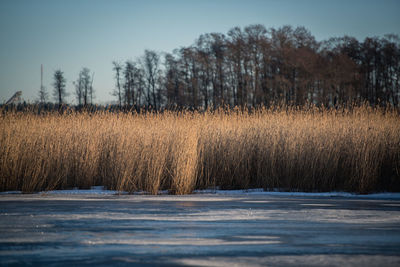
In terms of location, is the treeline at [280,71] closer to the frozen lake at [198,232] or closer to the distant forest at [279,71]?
the distant forest at [279,71]

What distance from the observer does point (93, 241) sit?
285 cm

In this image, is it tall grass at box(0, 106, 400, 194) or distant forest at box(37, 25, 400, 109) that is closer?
tall grass at box(0, 106, 400, 194)

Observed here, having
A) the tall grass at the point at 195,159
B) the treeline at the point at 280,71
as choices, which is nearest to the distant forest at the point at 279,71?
the treeline at the point at 280,71

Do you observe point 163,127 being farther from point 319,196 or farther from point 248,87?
point 248,87

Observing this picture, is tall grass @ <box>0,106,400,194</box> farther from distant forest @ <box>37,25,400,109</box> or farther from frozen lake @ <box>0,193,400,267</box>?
distant forest @ <box>37,25,400,109</box>

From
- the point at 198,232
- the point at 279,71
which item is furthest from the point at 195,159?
the point at 279,71

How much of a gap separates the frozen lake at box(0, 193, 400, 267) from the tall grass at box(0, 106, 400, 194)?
3.95 ft

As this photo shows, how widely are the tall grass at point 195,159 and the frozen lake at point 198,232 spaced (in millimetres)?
1205

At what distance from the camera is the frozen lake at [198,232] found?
2.50 metres

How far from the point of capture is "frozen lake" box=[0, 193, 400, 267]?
250 cm

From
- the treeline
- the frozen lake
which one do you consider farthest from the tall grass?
the treeline

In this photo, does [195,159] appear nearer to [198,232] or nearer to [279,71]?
[198,232]

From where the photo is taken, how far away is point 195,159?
6121 millimetres

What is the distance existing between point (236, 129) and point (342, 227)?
4551 mm
